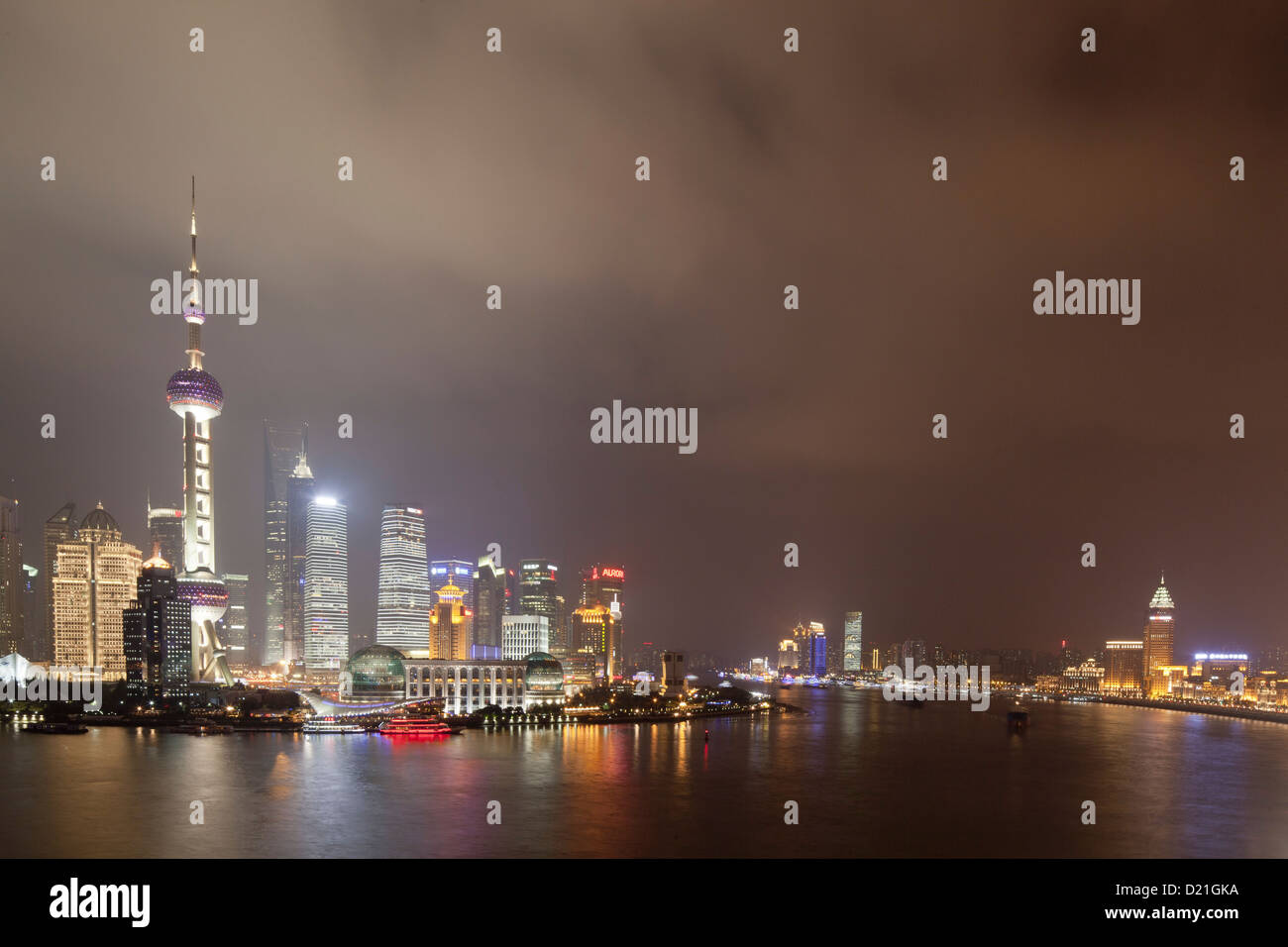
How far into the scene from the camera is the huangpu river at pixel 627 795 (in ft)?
86.2

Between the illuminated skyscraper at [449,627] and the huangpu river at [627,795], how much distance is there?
3224 inches

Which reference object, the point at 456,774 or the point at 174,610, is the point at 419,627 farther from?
the point at 456,774

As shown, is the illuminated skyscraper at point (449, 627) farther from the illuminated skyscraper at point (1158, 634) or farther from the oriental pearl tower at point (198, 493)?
the illuminated skyscraper at point (1158, 634)

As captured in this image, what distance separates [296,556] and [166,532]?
88.9 ft

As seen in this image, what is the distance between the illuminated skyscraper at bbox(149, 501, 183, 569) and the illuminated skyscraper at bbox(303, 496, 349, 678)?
23.6m

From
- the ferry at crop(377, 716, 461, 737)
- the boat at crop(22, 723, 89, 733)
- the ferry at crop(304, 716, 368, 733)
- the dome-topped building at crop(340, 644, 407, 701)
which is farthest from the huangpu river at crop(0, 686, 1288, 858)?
the dome-topped building at crop(340, 644, 407, 701)

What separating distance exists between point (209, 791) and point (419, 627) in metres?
125

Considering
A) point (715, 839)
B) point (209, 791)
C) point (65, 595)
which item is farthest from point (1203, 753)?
point (65, 595)

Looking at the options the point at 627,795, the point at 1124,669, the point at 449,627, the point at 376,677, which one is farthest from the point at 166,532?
the point at 1124,669

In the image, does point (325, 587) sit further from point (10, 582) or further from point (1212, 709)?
point (1212, 709)

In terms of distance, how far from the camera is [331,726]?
62.9 meters
